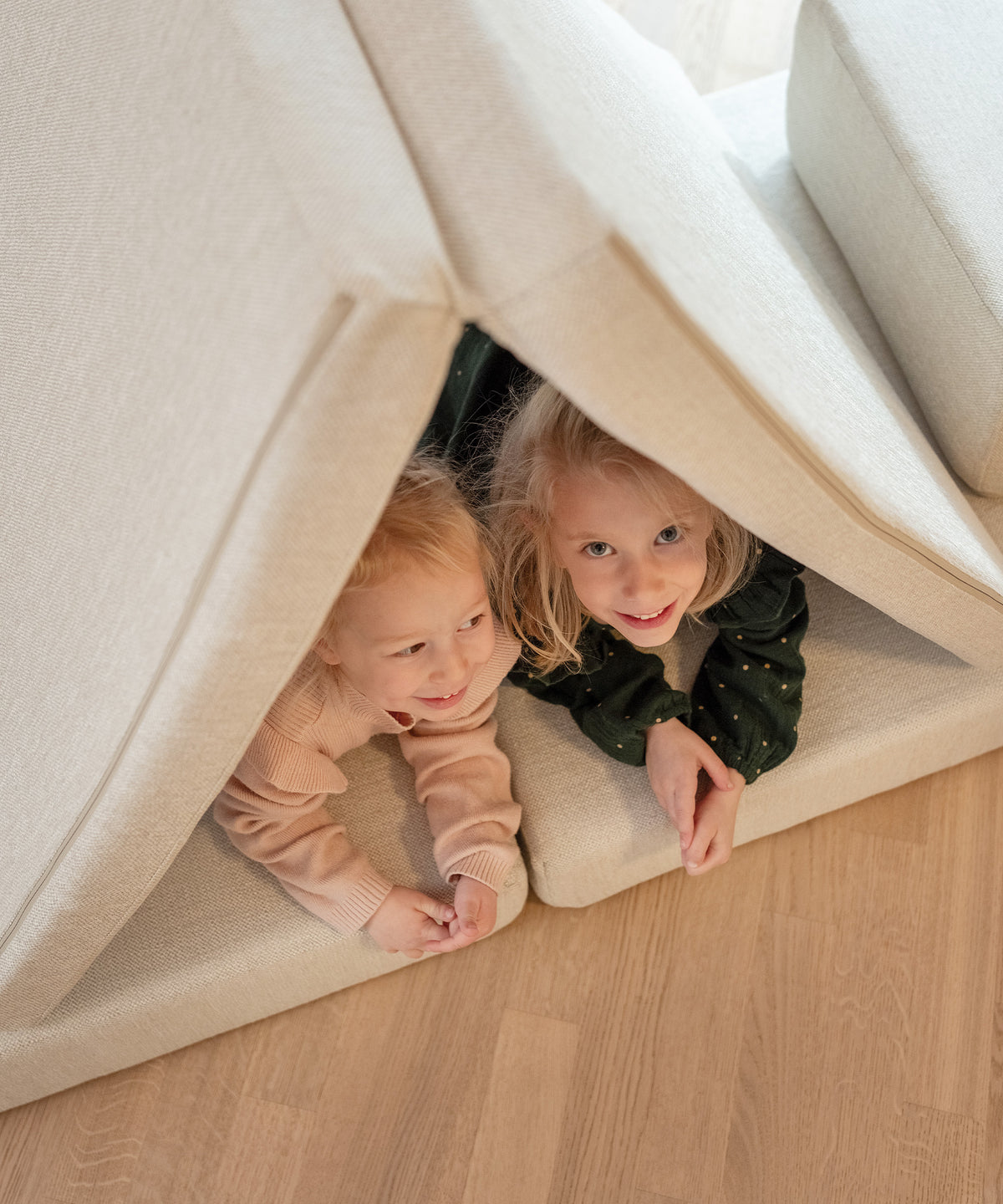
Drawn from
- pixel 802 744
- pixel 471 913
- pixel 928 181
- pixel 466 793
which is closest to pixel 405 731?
pixel 466 793

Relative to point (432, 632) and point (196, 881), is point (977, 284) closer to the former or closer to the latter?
point (432, 632)

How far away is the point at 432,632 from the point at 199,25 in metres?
0.46

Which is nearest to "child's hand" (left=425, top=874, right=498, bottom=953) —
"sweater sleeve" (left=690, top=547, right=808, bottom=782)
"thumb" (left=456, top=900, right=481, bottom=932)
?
"thumb" (left=456, top=900, right=481, bottom=932)

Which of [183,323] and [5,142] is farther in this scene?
[5,142]

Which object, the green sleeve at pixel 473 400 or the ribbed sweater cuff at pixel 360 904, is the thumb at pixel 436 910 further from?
the green sleeve at pixel 473 400

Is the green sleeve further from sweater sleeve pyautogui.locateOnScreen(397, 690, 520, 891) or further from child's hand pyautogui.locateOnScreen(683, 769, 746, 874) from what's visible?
child's hand pyautogui.locateOnScreen(683, 769, 746, 874)

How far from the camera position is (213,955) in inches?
38.0

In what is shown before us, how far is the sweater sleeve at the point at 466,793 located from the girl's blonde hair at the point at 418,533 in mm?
210

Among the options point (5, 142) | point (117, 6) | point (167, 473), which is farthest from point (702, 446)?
point (5, 142)

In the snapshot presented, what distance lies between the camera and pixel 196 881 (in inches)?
39.4

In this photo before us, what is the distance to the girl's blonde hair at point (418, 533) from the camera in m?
0.81

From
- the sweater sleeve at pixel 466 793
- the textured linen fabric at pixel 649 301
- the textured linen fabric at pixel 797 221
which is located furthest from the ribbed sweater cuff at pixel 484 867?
the textured linen fabric at pixel 797 221

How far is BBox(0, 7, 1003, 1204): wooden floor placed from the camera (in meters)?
1.02

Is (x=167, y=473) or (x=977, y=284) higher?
(x=167, y=473)
